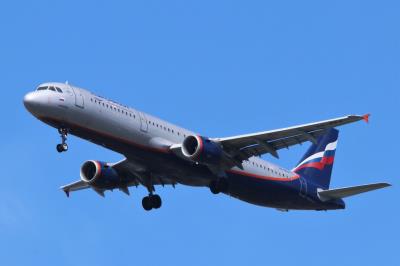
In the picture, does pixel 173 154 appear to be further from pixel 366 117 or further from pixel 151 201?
pixel 366 117

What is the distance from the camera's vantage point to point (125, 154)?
5322 centimetres

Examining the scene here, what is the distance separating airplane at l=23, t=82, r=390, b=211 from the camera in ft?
167

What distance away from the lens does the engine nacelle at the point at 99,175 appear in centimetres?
5709

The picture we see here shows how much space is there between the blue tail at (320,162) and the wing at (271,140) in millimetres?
8801

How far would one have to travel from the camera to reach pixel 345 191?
192ft

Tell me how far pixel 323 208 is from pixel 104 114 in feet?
55.6

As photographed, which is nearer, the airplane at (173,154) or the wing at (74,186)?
the airplane at (173,154)

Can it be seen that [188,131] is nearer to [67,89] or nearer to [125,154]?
[125,154]

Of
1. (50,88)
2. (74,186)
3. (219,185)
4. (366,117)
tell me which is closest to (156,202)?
(219,185)

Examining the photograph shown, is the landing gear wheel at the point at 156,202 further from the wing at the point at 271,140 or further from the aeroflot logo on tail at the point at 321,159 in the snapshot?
the aeroflot logo on tail at the point at 321,159

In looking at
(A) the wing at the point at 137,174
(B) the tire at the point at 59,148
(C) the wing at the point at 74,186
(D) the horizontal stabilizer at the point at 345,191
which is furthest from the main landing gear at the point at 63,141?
(D) the horizontal stabilizer at the point at 345,191

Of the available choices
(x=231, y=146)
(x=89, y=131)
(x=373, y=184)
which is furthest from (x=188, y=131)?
(x=373, y=184)

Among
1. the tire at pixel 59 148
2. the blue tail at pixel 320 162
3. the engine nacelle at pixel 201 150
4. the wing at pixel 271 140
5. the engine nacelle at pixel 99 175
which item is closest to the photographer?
the tire at pixel 59 148

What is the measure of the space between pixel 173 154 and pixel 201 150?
1843 mm
